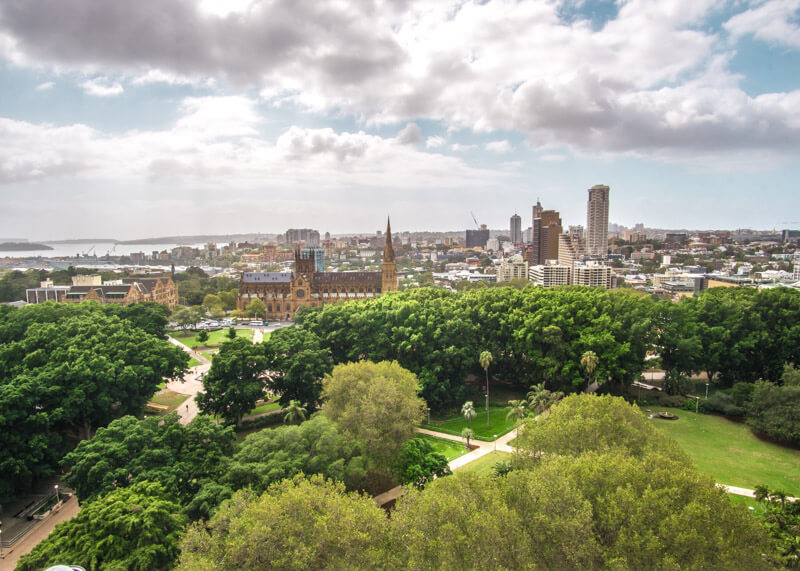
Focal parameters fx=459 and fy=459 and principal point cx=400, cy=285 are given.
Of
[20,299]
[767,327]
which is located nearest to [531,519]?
[767,327]

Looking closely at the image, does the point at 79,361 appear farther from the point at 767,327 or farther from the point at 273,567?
the point at 767,327

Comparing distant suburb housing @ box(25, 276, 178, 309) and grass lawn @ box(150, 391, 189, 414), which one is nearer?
grass lawn @ box(150, 391, 189, 414)

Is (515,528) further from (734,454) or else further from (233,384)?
(233,384)

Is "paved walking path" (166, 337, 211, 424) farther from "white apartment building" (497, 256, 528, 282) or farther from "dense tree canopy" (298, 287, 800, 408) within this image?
"white apartment building" (497, 256, 528, 282)

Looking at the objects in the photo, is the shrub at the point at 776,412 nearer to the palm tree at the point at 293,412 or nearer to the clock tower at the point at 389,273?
the palm tree at the point at 293,412

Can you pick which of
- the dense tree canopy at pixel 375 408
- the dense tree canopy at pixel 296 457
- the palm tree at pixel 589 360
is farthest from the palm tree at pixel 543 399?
the dense tree canopy at pixel 296 457

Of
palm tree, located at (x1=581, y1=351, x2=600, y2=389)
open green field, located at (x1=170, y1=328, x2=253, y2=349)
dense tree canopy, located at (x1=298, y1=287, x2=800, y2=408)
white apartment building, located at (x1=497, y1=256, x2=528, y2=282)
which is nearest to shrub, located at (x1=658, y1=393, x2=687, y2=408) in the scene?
dense tree canopy, located at (x1=298, y1=287, x2=800, y2=408)
